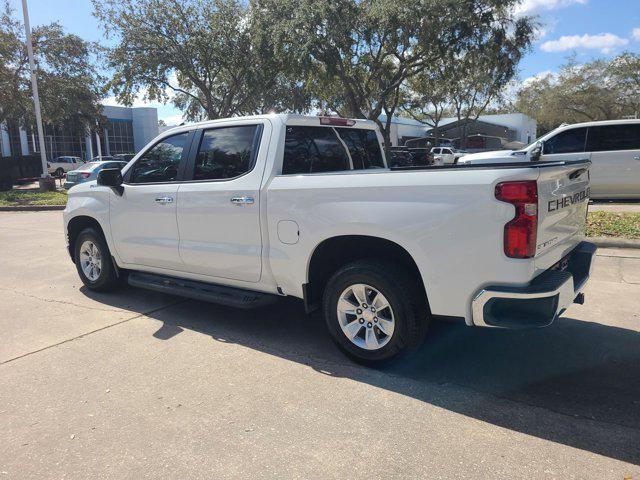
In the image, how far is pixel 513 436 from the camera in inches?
118

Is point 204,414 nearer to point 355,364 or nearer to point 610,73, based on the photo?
point 355,364

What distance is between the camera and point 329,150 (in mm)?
4867

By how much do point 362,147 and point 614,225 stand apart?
17.8 ft

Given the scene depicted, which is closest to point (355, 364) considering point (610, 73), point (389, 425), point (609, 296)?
point (389, 425)

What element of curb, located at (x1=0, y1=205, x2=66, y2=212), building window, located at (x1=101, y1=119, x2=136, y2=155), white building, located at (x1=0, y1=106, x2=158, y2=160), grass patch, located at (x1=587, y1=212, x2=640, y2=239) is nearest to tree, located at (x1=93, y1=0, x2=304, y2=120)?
curb, located at (x1=0, y1=205, x2=66, y2=212)

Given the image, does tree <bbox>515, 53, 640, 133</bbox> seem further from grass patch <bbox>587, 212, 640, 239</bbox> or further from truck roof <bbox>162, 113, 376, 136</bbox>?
truck roof <bbox>162, 113, 376, 136</bbox>

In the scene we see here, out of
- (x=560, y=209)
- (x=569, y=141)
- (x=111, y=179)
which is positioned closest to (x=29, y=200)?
(x=111, y=179)

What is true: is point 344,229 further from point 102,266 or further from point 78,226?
point 78,226

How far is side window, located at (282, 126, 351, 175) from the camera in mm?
4492

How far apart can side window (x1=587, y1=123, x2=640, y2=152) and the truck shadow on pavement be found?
789cm

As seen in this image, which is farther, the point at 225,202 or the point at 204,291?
the point at 204,291

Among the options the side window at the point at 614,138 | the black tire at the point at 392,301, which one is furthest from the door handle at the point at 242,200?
the side window at the point at 614,138

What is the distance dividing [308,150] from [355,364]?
193 centimetres

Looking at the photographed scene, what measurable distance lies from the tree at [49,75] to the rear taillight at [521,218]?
2616 cm
